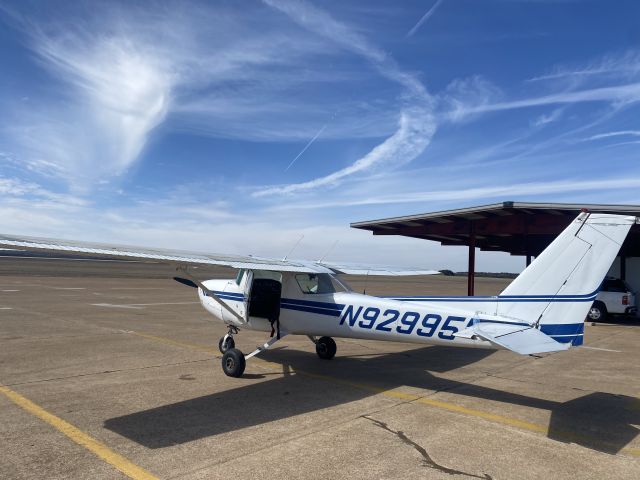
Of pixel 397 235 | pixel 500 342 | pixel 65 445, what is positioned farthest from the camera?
pixel 397 235

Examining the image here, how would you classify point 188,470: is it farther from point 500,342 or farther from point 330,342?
point 330,342

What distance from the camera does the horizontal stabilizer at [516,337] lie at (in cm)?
580

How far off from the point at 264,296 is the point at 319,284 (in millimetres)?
1133

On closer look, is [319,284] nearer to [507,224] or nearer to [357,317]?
[357,317]

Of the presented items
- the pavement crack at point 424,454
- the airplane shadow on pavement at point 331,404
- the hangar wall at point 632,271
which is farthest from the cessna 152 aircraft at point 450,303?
the hangar wall at point 632,271

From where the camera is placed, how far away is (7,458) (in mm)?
4520

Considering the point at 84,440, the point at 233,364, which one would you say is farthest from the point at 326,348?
the point at 84,440

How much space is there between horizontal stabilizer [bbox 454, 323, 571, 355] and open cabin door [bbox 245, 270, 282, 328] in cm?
337

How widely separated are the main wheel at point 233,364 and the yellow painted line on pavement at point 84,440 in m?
2.83

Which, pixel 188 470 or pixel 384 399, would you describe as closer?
pixel 188 470

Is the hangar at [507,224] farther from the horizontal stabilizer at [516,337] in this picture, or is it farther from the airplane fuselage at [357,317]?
the horizontal stabilizer at [516,337]

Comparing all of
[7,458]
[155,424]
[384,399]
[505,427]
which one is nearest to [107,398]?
[155,424]

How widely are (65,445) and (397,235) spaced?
1871 cm

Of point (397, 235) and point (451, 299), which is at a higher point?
point (397, 235)
